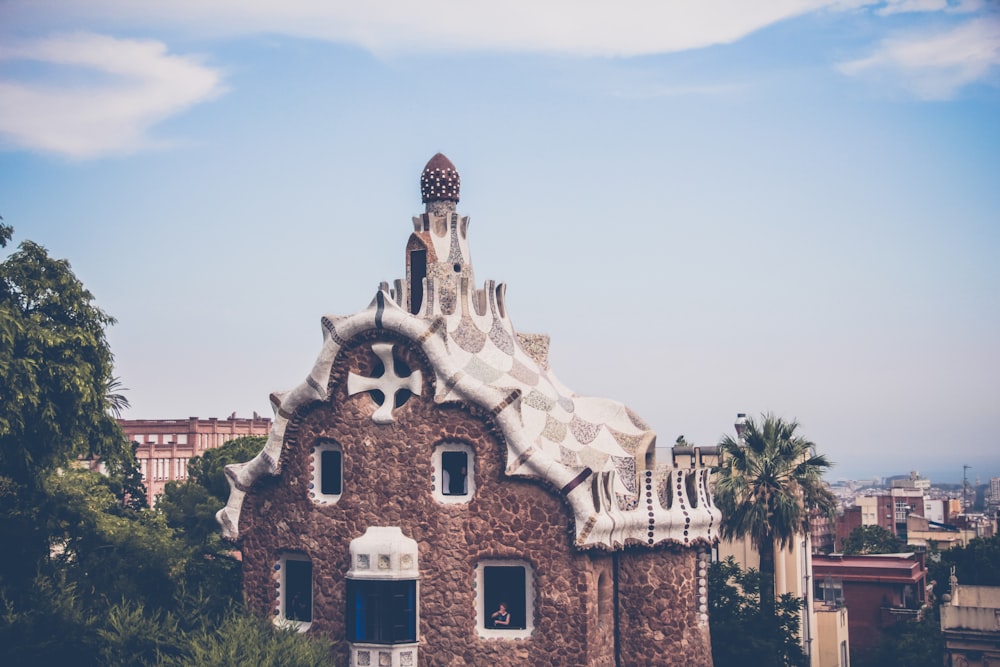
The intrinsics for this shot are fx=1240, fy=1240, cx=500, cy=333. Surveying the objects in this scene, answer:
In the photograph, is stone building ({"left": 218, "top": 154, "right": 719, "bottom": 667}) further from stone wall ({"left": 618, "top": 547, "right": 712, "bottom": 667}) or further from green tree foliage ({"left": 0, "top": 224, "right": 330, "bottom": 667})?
green tree foliage ({"left": 0, "top": 224, "right": 330, "bottom": 667})

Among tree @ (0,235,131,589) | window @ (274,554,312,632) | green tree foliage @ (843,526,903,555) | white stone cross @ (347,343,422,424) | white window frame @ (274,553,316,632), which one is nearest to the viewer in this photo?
white stone cross @ (347,343,422,424)

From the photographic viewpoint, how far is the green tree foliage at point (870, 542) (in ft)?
240

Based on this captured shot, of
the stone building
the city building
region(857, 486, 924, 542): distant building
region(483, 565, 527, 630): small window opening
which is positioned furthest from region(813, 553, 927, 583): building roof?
region(857, 486, 924, 542): distant building

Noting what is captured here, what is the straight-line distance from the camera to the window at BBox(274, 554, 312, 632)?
2931 centimetres

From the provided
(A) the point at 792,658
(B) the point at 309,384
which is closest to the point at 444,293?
(B) the point at 309,384

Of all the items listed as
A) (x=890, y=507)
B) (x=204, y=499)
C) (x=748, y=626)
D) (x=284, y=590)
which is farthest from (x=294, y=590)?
(x=890, y=507)

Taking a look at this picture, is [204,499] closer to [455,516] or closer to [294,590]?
[294,590]

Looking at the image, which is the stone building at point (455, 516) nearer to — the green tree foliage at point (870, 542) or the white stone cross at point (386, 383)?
the white stone cross at point (386, 383)

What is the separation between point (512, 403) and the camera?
27.3 meters

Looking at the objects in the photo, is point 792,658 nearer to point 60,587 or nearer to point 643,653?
point 643,653

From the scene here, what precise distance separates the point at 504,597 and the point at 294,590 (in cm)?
535

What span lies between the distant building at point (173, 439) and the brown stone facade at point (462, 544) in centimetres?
6748

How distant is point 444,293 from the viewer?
30547mm

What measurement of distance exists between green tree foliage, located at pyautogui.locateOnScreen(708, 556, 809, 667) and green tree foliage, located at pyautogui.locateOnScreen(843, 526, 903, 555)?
125ft
